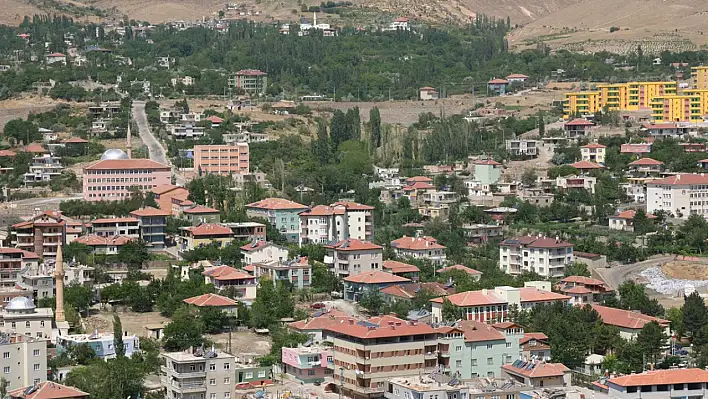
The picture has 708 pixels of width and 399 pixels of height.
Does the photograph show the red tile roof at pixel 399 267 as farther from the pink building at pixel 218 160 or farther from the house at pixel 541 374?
the pink building at pixel 218 160

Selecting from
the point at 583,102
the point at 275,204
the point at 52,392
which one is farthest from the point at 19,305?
the point at 583,102

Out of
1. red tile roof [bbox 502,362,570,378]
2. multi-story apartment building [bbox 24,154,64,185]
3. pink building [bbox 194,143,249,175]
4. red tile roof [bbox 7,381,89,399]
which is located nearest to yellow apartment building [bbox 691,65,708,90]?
pink building [bbox 194,143,249,175]

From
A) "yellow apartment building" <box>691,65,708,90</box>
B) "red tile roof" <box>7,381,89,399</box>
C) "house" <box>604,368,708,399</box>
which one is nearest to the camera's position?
"red tile roof" <box>7,381,89,399</box>

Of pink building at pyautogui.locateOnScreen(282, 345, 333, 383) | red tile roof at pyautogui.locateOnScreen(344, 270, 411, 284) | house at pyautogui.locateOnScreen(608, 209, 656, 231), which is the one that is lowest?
pink building at pyautogui.locateOnScreen(282, 345, 333, 383)

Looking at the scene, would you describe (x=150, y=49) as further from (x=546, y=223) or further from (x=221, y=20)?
(x=546, y=223)

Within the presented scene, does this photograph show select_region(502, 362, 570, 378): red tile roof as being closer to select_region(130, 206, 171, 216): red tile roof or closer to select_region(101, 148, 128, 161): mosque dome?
select_region(130, 206, 171, 216): red tile roof

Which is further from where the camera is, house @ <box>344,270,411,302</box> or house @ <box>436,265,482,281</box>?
house @ <box>436,265,482,281</box>

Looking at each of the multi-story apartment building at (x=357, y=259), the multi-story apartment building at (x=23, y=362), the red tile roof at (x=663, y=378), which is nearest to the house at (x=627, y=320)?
the red tile roof at (x=663, y=378)
